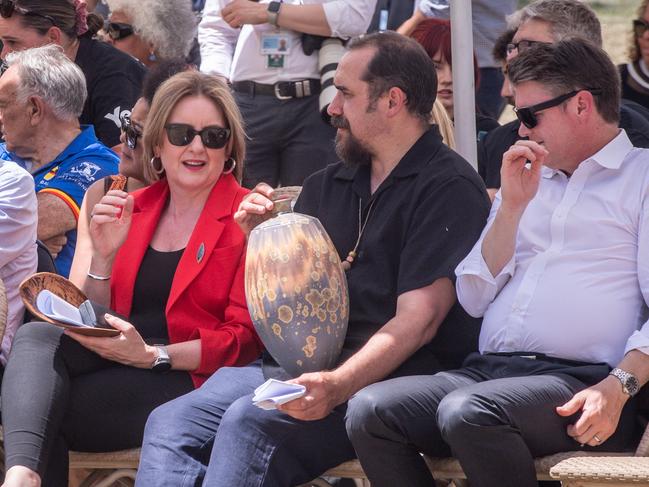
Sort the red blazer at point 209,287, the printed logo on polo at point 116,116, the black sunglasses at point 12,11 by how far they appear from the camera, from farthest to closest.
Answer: the black sunglasses at point 12,11, the printed logo on polo at point 116,116, the red blazer at point 209,287

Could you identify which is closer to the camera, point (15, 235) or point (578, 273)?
point (578, 273)

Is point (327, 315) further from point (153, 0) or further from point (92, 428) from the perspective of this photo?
point (153, 0)

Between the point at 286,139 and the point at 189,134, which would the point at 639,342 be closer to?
the point at 189,134

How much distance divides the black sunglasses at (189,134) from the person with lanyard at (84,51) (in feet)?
5.32

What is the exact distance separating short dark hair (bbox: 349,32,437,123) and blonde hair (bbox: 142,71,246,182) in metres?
0.54

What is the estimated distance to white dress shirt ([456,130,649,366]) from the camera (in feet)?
10.9

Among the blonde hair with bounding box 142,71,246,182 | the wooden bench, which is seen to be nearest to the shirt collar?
the wooden bench

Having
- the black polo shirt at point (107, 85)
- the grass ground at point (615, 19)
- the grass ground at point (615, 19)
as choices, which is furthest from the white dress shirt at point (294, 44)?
the grass ground at point (615, 19)

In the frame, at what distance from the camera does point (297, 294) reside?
337 cm

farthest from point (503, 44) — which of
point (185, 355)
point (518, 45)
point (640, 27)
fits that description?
point (185, 355)

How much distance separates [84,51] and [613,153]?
10.6ft

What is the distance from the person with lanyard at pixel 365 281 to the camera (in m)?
3.38

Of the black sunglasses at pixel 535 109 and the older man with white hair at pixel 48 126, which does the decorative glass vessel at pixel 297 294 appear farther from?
the older man with white hair at pixel 48 126

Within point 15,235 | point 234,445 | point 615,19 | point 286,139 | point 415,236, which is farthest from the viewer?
point 615,19
